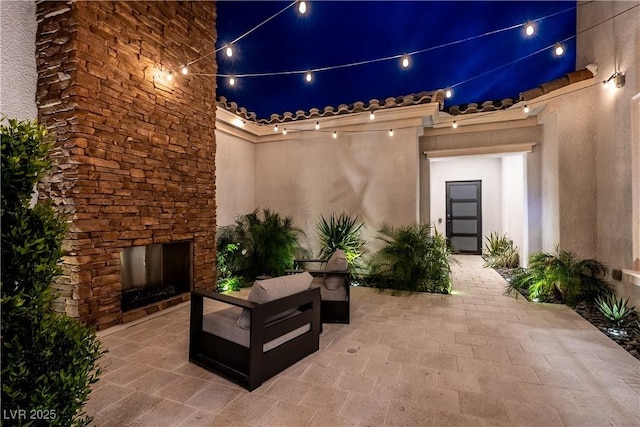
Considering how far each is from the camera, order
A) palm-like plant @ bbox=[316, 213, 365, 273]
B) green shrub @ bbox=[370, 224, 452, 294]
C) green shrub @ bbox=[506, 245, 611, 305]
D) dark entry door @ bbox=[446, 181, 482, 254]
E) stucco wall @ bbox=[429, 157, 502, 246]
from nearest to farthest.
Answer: green shrub @ bbox=[506, 245, 611, 305] < green shrub @ bbox=[370, 224, 452, 294] < palm-like plant @ bbox=[316, 213, 365, 273] < stucco wall @ bbox=[429, 157, 502, 246] < dark entry door @ bbox=[446, 181, 482, 254]

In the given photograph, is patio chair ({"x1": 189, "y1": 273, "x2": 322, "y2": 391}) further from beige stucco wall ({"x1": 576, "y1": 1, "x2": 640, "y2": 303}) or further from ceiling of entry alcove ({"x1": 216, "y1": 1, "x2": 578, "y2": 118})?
beige stucco wall ({"x1": 576, "y1": 1, "x2": 640, "y2": 303})

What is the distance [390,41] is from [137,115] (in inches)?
189

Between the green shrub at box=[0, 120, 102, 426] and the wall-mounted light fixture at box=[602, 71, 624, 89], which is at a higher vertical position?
the wall-mounted light fixture at box=[602, 71, 624, 89]

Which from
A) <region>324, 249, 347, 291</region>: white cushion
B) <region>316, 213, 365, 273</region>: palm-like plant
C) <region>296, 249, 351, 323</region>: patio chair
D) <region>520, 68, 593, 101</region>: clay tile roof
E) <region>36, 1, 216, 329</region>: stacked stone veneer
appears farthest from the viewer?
<region>316, 213, 365, 273</region>: palm-like plant

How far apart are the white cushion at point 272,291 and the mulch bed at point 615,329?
3405mm

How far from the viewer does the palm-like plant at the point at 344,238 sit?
5.99 meters

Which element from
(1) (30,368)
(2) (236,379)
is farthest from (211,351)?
(1) (30,368)

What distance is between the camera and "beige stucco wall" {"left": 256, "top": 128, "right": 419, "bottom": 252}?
615cm

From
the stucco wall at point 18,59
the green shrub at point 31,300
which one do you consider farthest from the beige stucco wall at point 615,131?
the stucco wall at point 18,59

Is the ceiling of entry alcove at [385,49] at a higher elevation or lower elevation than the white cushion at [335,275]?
higher

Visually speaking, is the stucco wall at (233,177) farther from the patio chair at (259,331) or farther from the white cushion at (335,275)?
the patio chair at (259,331)

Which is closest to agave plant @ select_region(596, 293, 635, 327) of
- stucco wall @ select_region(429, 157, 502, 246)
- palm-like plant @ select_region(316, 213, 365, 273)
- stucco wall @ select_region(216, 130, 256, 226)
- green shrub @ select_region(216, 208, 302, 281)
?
palm-like plant @ select_region(316, 213, 365, 273)

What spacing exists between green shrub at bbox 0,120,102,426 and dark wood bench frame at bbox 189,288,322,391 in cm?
112

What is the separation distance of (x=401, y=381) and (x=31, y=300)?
2533 mm
